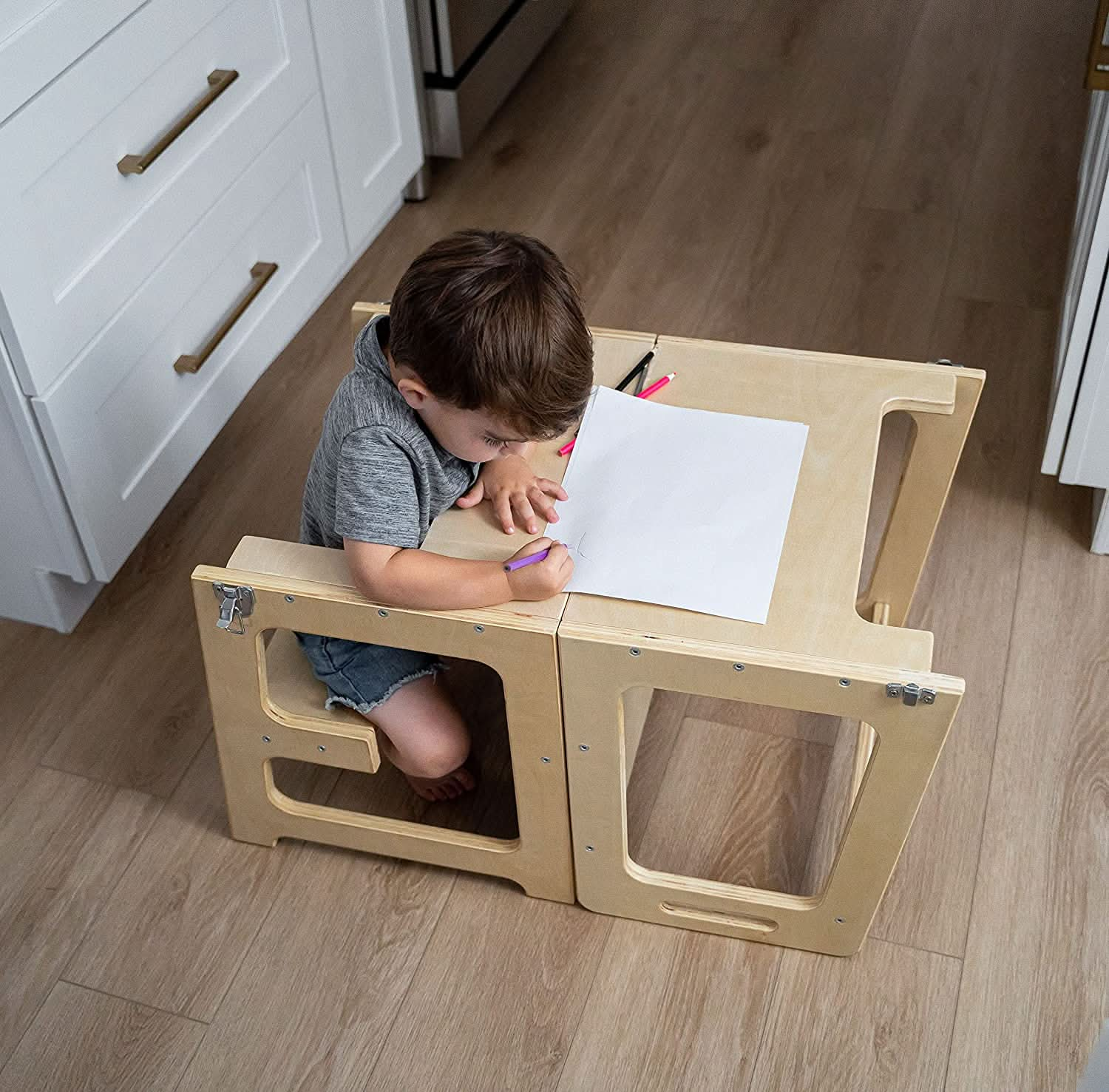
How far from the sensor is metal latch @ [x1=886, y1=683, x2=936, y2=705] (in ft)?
3.09

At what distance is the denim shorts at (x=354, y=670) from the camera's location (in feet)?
3.90

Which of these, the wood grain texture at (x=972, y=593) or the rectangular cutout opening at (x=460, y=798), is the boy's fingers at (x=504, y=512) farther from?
the wood grain texture at (x=972, y=593)

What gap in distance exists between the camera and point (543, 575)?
993 mm

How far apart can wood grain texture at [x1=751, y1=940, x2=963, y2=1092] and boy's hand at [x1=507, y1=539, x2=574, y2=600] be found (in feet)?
1.57

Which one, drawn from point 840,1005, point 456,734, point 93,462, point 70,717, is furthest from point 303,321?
point 840,1005

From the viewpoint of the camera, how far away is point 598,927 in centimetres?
126

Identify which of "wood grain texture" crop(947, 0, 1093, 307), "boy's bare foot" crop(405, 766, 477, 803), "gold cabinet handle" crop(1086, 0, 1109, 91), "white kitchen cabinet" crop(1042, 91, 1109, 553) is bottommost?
"boy's bare foot" crop(405, 766, 477, 803)

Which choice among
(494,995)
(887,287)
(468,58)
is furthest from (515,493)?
(468,58)

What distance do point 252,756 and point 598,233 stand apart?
121cm

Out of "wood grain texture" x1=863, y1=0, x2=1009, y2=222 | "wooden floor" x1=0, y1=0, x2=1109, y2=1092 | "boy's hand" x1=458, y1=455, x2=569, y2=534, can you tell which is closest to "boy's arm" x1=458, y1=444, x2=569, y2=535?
"boy's hand" x1=458, y1=455, x2=569, y2=534

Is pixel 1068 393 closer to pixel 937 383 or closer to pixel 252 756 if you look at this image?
pixel 937 383

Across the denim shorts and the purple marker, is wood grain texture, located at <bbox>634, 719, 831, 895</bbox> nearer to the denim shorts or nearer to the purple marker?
the denim shorts

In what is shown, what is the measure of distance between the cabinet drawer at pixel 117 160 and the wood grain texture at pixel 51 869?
1.43 ft

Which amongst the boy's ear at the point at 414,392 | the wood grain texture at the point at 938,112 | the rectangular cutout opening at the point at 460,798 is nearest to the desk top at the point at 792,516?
the boy's ear at the point at 414,392
